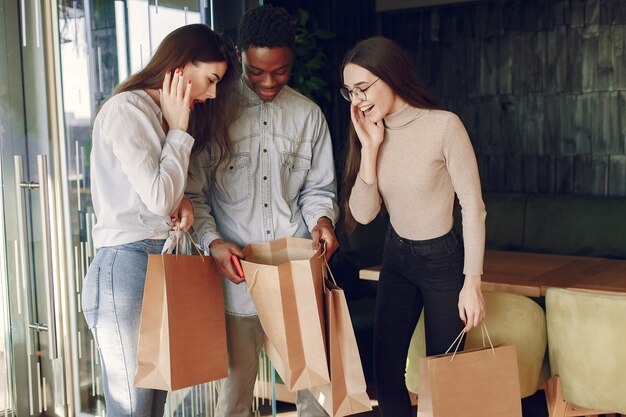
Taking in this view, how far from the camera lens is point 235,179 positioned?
7.23ft

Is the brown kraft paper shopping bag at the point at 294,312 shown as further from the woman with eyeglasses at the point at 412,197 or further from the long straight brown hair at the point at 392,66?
the long straight brown hair at the point at 392,66

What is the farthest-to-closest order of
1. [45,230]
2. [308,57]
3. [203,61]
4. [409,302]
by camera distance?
[308,57], [45,230], [409,302], [203,61]

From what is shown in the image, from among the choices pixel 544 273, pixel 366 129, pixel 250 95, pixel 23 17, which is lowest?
pixel 544 273

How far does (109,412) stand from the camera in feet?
6.47

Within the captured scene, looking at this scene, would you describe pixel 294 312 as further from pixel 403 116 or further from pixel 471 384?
pixel 403 116

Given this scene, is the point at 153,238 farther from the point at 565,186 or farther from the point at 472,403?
the point at 565,186

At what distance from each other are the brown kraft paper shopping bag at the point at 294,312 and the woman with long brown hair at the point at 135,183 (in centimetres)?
25

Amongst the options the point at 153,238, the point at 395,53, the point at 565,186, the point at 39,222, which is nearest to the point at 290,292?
the point at 153,238

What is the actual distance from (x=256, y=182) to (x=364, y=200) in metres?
0.31

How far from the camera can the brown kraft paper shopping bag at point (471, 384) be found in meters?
2.06

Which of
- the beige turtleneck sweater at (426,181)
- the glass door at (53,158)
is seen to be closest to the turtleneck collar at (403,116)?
the beige turtleneck sweater at (426,181)

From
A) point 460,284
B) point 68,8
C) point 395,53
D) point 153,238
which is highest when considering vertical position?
point 68,8

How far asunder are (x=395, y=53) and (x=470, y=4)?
2.91 meters

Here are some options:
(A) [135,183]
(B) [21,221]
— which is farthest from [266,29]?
(B) [21,221]
